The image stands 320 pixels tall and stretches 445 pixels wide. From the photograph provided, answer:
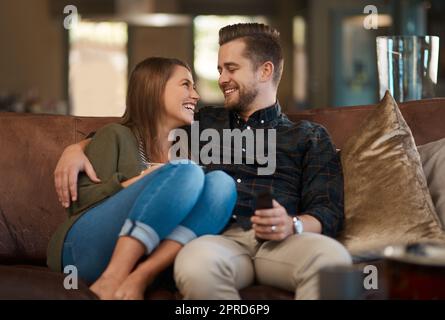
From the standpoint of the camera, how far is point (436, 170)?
7.57 ft

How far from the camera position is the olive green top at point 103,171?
7.02ft

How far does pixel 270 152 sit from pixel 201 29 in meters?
9.28

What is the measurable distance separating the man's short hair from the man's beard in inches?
3.5

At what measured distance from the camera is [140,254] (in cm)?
193

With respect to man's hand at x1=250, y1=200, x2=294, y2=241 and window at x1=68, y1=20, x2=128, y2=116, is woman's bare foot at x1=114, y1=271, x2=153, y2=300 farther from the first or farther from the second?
window at x1=68, y1=20, x2=128, y2=116

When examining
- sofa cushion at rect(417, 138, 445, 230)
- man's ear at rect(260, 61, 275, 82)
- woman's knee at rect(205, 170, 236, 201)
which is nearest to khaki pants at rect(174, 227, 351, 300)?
woman's knee at rect(205, 170, 236, 201)

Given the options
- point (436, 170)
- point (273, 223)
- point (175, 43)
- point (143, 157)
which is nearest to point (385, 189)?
point (436, 170)

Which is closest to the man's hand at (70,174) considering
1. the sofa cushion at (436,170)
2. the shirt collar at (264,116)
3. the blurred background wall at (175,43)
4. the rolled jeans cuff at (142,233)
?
the rolled jeans cuff at (142,233)

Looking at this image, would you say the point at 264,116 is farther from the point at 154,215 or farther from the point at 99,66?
the point at 99,66

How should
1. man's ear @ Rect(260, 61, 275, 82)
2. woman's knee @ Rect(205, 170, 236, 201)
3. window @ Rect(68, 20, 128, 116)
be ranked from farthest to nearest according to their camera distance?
window @ Rect(68, 20, 128, 116)
man's ear @ Rect(260, 61, 275, 82)
woman's knee @ Rect(205, 170, 236, 201)

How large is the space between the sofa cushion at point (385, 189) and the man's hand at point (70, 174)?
2.46 feet

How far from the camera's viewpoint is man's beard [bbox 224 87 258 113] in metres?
2.40

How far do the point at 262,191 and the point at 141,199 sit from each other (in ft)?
1.45

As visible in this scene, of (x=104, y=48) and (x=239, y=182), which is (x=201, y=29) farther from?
(x=239, y=182)
